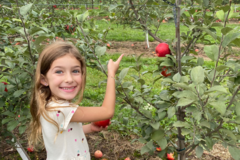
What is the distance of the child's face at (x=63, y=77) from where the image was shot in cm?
121

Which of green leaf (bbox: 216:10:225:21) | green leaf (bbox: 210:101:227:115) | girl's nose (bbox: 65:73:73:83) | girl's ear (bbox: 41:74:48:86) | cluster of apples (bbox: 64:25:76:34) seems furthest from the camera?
cluster of apples (bbox: 64:25:76:34)

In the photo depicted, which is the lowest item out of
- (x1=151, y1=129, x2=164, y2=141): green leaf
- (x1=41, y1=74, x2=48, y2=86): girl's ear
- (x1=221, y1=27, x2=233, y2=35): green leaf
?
(x1=151, y1=129, x2=164, y2=141): green leaf

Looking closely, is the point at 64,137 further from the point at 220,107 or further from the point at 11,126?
the point at 220,107

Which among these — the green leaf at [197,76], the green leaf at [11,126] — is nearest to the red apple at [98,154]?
the green leaf at [11,126]

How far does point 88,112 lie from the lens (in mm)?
1232

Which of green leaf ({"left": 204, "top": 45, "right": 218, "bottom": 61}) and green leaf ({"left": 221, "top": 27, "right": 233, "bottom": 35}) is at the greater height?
green leaf ({"left": 221, "top": 27, "right": 233, "bottom": 35})

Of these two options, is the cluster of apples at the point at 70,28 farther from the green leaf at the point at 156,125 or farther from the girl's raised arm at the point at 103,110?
the green leaf at the point at 156,125

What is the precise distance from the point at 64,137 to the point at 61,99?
21 cm

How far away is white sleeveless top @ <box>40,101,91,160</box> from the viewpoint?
1200mm

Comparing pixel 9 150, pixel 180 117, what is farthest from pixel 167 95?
pixel 9 150

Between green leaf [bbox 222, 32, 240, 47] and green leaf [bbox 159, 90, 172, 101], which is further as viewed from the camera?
green leaf [bbox 159, 90, 172, 101]

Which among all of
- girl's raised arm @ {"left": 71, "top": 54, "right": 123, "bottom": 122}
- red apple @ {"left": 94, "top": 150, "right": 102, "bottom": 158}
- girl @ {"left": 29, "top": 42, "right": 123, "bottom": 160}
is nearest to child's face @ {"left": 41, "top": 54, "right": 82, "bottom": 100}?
girl @ {"left": 29, "top": 42, "right": 123, "bottom": 160}

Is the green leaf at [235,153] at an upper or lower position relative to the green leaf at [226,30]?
lower

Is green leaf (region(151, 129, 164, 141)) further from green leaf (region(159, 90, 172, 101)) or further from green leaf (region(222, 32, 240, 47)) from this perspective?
green leaf (region(222, 32, 240, 47))
